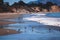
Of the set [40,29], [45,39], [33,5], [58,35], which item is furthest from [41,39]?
[33,5]

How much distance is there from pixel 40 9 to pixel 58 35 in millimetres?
1866

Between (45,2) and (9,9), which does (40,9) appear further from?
(9,9)

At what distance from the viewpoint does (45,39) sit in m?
4.06

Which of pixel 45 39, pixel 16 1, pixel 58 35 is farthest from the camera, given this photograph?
pixel 16 1

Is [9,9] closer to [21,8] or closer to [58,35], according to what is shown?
[21,8]

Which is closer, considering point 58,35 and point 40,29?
point 58,35

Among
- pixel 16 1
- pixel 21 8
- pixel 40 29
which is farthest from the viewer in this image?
pixel 21 8

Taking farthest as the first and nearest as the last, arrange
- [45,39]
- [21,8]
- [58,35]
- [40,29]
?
[21,8], [40,29], [58,35], [45,39]

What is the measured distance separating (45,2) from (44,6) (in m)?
0.15

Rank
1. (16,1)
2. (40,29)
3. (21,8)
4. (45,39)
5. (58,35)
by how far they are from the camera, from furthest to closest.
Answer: (21,8) → (16,1) → (40,29) → (58,35) → (45,39)

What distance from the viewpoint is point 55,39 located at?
4.09 metres

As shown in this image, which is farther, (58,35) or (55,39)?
(58,35)

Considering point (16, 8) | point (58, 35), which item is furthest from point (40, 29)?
point (16, 8)

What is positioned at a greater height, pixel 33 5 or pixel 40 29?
pixel 33 5
